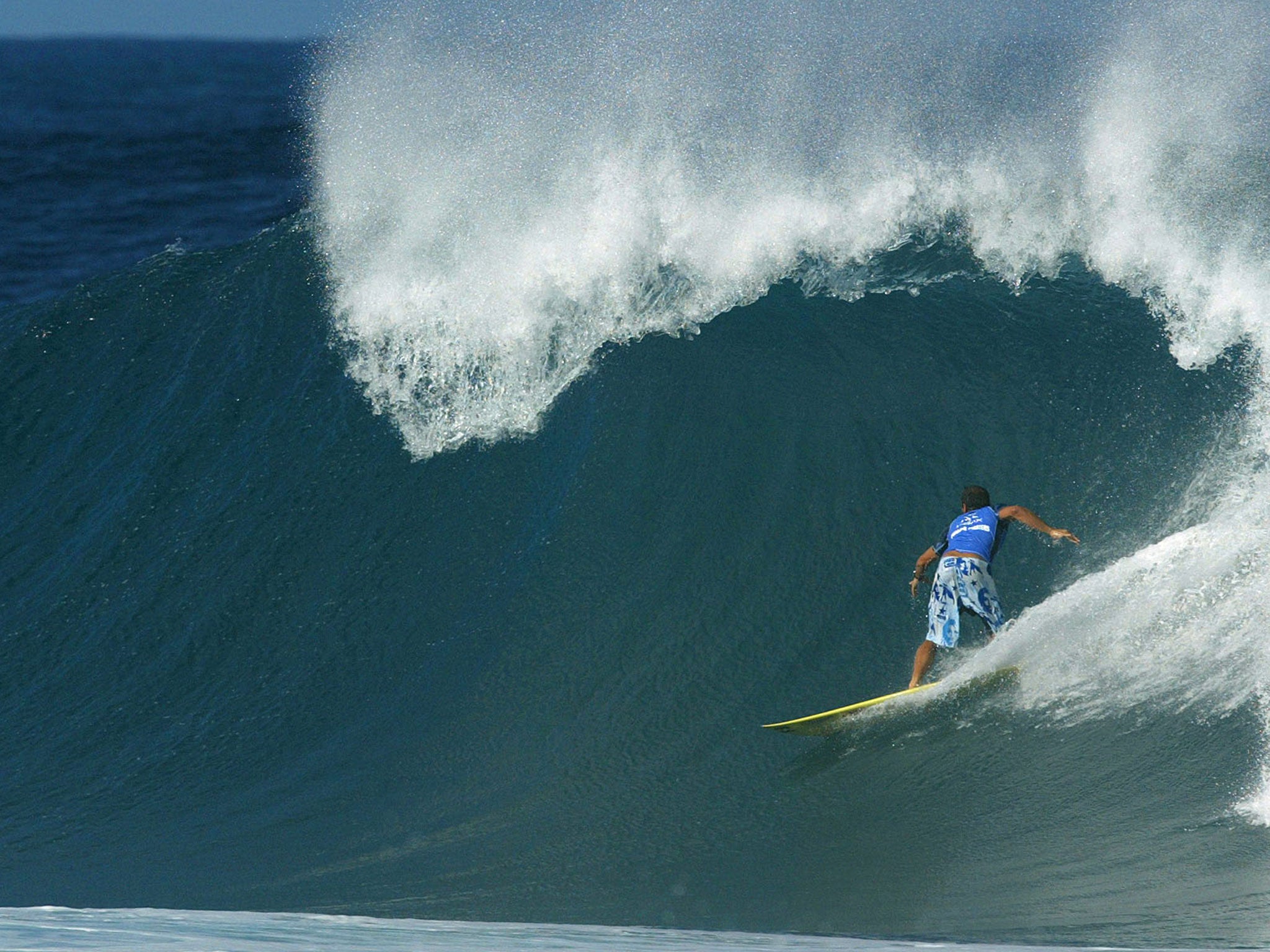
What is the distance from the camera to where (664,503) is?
785 cm

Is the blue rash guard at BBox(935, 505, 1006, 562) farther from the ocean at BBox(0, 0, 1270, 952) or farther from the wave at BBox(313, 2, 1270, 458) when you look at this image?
the wave at BBox(313, 2, 1270, 458)

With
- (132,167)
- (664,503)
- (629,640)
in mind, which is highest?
(132,167)

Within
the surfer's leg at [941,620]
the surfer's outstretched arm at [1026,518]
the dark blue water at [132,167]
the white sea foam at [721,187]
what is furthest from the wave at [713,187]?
the dark blue water at [132,167]

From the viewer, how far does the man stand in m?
6.23

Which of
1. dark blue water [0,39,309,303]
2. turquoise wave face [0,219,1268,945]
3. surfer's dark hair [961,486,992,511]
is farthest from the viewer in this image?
dark blue water [0,39,309,303]

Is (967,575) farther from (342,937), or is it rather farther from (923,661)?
(342,937)

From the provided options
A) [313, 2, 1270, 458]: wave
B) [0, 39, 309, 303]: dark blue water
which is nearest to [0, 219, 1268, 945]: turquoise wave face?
[313, 2, 1270, 458]: wave

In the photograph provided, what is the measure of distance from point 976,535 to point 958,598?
1.08ft

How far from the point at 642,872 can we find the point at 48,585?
500 cm

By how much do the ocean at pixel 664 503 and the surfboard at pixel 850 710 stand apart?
0.23 ft

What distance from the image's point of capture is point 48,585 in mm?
8391

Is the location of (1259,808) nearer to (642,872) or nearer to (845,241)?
(642,872)

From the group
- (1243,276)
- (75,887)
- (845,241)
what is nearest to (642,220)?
(845,241)

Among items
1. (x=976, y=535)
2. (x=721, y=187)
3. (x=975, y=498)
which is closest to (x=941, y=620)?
(x=976, y=535)
